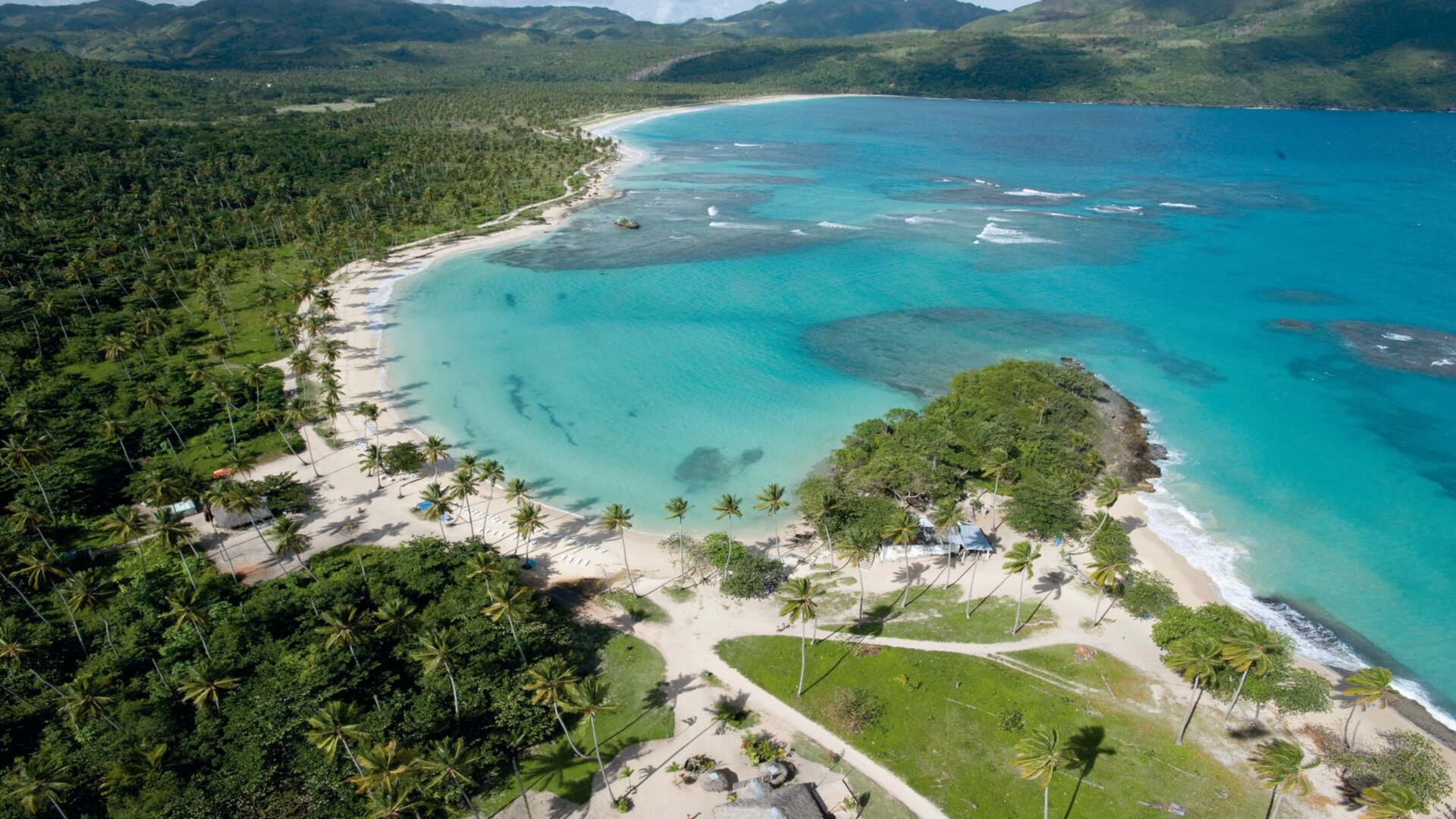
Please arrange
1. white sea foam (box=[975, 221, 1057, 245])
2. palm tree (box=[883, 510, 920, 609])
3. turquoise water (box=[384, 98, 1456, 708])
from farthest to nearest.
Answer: white sea foam (box=[975, 221, 1057, 245]), turquoise water (box=[384, 98, 1456, 708]), palm tree (box=[883, 510, 920, 609])

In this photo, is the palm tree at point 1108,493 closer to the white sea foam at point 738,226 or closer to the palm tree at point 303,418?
the palm tree at point 303,418

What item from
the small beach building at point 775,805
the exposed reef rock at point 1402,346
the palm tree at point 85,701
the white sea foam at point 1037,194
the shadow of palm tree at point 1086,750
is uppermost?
the white sea foam at point 1037,194

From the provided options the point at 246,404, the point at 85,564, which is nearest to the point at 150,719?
the point at 85,564

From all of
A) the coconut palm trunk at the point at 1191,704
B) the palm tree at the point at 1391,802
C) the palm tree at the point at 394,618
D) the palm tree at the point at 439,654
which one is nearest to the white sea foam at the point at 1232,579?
the coconut palm trunk at the point at 1191,704

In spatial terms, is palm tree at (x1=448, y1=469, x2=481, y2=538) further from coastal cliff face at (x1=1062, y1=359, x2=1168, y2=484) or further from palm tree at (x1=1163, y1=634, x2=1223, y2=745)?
coastal cliff face at (x1=1062, y1=359, x2=1168, y2=484)

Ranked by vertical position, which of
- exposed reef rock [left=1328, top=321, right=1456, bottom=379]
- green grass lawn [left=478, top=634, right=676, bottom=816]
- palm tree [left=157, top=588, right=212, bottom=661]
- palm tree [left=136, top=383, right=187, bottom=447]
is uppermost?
exposed reef rock [left=1328, top=321, right=1456, bottom=379]

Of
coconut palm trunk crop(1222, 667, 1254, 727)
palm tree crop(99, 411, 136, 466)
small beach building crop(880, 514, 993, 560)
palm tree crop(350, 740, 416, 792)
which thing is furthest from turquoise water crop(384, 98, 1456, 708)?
palm tree crop(350, 740, 416, 792)

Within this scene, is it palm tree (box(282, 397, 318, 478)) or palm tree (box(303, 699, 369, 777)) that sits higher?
palm tree (box(282, 397, 318, 478))
